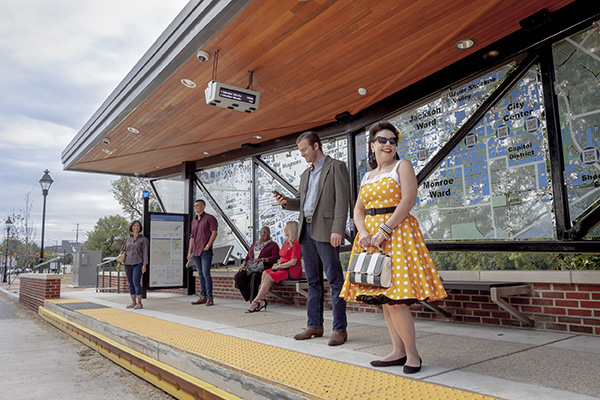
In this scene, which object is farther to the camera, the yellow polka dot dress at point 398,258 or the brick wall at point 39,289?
the brick wall at point 39,289

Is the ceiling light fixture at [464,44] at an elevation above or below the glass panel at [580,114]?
above

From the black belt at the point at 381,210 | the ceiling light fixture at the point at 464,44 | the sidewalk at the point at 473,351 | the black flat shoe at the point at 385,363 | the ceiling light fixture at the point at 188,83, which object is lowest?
the sidewalk at the point at 473,351

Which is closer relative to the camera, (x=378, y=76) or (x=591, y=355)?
(x=591, y=355)

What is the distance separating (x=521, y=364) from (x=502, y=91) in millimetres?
2917

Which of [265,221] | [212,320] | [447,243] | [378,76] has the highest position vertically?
[378,76]

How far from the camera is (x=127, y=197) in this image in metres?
29.0

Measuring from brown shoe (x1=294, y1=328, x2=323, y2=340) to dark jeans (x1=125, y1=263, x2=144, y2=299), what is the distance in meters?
4.10

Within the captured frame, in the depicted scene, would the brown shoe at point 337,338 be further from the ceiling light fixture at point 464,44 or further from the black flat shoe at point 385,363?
the ceiling light fixture at point 464,44

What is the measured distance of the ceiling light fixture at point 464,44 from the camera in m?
4.33

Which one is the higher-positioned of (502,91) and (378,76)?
(378,76)

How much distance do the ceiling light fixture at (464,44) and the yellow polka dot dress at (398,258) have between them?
250 cm

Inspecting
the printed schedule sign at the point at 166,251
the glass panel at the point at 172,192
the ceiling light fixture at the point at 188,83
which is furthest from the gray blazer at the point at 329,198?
the glass panel at the point at 172,192

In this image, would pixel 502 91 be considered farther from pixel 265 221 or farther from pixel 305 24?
pixel 265 221

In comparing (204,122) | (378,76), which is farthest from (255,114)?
(378,76)
